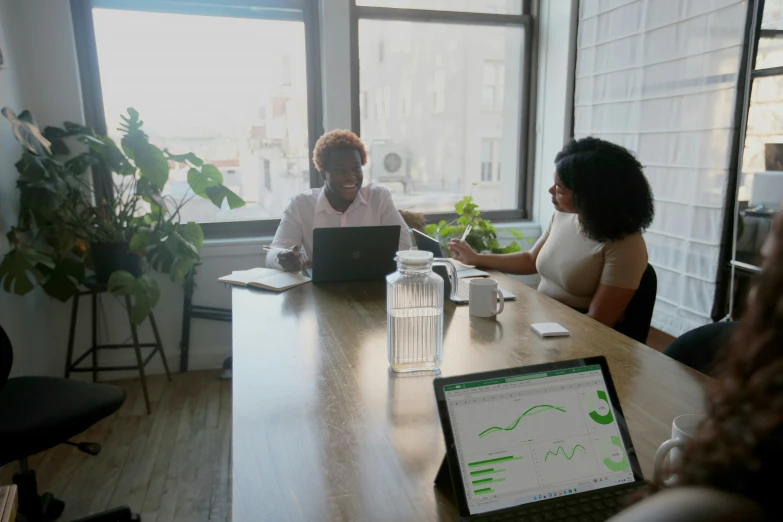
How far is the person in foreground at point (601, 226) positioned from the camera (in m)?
1.87

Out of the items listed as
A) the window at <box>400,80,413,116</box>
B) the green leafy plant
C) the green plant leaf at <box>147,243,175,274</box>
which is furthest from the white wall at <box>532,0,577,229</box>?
the green plant leaf at <box>147,243,175,274</box>

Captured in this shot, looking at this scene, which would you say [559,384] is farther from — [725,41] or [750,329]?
[725,41]

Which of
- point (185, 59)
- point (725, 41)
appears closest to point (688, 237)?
point (725, 41)

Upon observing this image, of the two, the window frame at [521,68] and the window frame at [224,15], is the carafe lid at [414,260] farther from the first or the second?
the window frame at [521,68]

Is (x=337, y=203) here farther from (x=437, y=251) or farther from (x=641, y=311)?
(x=641, y=311)

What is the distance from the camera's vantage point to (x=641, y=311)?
1.88 meters

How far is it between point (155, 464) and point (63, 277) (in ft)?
3.23

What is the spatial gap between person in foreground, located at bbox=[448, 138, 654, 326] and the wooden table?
0.22 m

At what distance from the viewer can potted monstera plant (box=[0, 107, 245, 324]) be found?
249 cm

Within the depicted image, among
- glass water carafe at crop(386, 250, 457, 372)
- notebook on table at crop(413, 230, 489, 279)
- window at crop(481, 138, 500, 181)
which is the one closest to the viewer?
glass water carafe at crop(386, 250, 457, 372)

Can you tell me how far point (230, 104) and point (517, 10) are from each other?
198 cm

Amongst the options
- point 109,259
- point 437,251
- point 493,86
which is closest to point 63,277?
point 109,259

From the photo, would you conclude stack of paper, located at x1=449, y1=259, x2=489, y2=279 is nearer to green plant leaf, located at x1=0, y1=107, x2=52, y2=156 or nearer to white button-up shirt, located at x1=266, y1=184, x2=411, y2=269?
white button-up shirt, located at x1=266, y1=184, x2=411, y2=269

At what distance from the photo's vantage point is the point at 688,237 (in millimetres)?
2678
